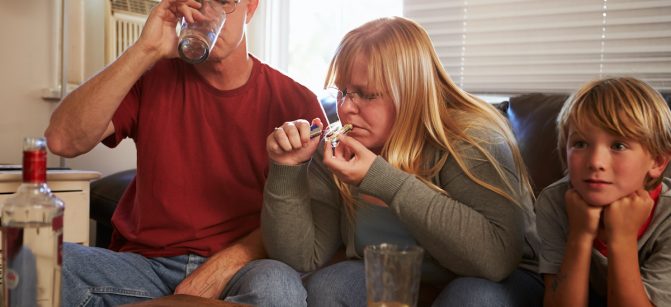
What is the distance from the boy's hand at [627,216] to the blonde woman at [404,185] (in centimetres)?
18

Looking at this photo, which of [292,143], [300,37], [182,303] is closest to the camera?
[182,303]

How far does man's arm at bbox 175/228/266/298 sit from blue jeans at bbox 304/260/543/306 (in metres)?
0.15

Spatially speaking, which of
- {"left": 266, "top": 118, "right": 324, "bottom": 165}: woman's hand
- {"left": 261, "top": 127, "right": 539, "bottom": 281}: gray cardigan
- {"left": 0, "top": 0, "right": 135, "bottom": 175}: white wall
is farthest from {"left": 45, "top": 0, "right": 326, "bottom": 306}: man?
{"left": 0, "top": 0, "right": 135, "bottom": 175}: white wall

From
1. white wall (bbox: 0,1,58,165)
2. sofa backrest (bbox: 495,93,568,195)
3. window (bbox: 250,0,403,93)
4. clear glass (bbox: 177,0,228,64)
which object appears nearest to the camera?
clear glass (bbox: 177,0,228,64)

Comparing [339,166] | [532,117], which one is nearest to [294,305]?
[339,166]

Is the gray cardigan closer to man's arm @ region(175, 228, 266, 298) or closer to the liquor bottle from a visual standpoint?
man's arm @ region(175, 228, 266, 298)

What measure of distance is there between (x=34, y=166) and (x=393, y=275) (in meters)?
0.44

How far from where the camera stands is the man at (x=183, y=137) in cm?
151

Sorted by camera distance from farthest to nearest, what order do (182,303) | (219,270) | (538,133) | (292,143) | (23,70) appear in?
1. (23,70)
2. (538,133)
3. (219,270)
4. (292,143)
5. (182,303)

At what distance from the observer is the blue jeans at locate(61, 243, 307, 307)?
4.02 ft

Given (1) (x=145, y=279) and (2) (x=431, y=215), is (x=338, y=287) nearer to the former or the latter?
(2) (x=431, y=215)

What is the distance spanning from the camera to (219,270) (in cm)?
143

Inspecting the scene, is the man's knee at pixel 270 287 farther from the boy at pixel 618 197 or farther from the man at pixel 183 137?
the boy at pixel 618 197

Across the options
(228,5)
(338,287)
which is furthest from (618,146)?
(228,5)
